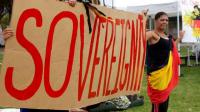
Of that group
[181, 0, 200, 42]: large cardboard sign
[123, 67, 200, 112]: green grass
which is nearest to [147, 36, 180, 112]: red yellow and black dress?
[123, 67, 200, 112]: green grass

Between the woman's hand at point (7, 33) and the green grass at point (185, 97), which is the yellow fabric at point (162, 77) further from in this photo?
the woman's hand at point (7, 33)

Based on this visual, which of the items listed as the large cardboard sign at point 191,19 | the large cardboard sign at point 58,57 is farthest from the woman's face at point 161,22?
the large cardboard sign at point 191,19

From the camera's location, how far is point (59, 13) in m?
4.07

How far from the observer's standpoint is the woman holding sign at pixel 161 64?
248 inches

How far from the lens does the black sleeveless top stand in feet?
20.6

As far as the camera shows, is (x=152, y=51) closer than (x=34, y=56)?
No

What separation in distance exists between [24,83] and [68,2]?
0.78 metres

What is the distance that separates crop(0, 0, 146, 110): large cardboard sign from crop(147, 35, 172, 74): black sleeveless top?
1.23 m

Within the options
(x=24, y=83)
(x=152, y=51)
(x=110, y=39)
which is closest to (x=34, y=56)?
(x=24, y=83)

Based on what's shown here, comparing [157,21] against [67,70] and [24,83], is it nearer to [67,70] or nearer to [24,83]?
[67,70]

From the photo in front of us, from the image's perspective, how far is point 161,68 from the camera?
A: 21.1 feet

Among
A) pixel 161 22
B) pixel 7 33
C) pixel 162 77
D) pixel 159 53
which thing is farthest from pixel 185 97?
pixel 7 33

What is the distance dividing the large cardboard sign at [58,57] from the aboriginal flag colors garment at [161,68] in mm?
1295

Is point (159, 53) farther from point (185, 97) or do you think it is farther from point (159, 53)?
point (185, 97)
